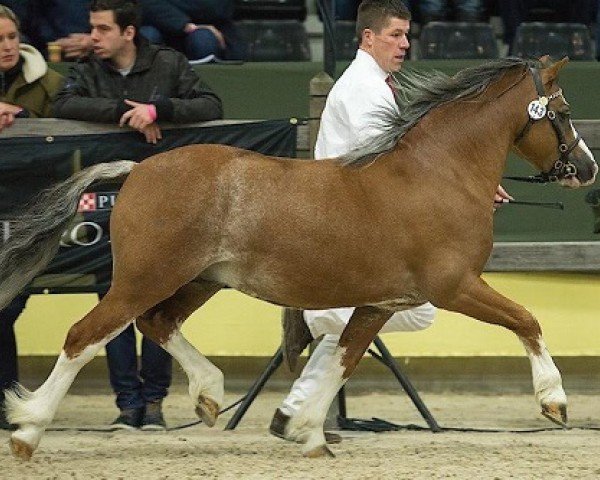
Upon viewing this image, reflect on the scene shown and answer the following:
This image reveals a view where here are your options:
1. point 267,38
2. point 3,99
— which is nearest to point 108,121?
point 3,99

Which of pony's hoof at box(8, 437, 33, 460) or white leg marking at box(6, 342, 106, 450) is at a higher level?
white leg marking at box(6, 342, 106, 450)

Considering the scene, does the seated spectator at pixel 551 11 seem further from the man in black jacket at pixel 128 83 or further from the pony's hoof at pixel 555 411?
the pony's hoof at pixel 555 411

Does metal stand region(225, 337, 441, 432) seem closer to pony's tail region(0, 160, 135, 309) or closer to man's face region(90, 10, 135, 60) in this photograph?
pony's tail region(0, 160, 135, 309)

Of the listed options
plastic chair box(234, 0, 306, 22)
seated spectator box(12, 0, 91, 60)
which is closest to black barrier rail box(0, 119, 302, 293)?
seated spectator box(12, 0, 91, 60)

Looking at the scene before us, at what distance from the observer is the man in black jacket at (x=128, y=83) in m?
6.97

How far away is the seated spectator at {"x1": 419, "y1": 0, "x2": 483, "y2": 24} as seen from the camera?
29.8ft

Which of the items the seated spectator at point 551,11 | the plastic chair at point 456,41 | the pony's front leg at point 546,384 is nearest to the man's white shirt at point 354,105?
the pony's front leg at point 546,384

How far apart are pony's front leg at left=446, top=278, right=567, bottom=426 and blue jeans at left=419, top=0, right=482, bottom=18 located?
349cm

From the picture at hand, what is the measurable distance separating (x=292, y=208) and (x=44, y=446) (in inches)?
64.8

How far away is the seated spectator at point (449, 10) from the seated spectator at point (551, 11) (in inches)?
7.5

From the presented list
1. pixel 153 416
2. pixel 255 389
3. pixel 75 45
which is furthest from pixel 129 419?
pixel 75 45

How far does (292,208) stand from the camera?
5.88 m

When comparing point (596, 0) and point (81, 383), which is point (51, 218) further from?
point (596, 0)

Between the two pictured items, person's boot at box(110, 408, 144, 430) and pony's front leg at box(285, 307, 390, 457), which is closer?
pony's front leg at box(285, 307, 390, 457)
